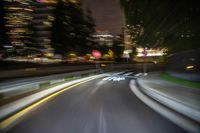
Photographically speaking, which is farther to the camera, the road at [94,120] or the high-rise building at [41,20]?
the high-rise building at [41,20]

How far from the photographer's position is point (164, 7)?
Result: 20391 millimetres

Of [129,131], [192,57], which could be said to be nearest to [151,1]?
[192,57]

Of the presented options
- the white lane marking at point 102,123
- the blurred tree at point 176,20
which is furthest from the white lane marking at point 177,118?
the blurred tree at point 176,20

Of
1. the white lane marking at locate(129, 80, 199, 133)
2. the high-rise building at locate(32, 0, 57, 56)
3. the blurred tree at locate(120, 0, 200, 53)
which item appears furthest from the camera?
the high-rise building at locate(32, 0, 57, 56)

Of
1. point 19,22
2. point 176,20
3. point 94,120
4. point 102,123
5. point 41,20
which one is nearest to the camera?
point 102,123

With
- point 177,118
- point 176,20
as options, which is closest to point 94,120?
point 177,118

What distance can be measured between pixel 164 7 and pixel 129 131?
1434 cm

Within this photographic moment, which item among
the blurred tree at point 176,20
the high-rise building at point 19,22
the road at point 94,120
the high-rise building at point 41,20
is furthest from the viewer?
the high-rise building at point 41,20

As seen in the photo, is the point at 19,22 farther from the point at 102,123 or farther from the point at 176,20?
the point at 102,123

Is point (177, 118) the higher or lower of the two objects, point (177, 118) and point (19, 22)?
the lower

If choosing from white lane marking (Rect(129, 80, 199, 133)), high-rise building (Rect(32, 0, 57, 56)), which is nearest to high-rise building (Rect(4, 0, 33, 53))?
high-rise building (Rect(32, 0, 57, 56))

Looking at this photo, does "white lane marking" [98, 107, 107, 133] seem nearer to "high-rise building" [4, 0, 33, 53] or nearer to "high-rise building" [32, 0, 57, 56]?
"high-rise building" [4, 0, 33, 53]

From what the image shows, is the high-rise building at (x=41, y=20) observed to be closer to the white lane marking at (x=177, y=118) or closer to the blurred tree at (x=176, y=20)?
the blurred tree at (x=176, y=20)

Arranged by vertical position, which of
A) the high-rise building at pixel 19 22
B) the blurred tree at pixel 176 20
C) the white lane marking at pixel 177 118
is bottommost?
the white lane marking at pixel 177 118
